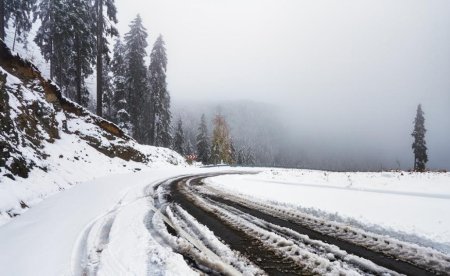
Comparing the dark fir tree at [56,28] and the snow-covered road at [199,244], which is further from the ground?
the dark fir tree at [56,28]

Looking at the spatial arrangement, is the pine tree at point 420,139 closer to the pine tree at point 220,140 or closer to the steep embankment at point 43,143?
the pine tree at point 220,140

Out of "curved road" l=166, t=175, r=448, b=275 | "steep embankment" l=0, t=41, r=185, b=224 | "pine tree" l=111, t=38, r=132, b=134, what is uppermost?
"pine tree" l=111, t=38, r=132, b=134

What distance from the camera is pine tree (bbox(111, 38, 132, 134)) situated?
39531mm

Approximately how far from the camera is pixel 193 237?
5.50m

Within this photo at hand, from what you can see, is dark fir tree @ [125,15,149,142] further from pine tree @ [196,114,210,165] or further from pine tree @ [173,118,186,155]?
pine tree @ [196,114,210,165]

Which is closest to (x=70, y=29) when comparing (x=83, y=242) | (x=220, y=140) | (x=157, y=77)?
(x=157, y=77)

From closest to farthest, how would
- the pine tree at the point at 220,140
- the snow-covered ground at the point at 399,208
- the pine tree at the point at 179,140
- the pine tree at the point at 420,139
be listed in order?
the snow-covered ground at the point at 399,208 < the pine tree at the point at 420,139 < the pine tree at the point at 220,140 < the pine tree at the point at 179,140

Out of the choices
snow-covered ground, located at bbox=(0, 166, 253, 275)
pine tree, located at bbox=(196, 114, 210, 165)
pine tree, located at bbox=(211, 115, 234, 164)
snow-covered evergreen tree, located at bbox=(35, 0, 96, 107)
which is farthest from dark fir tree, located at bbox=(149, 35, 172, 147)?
snow-covered ground, located at bbox=(0, 166, 253, 275)

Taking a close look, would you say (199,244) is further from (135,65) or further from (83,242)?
(135,65)

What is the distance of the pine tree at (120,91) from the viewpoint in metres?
39.5

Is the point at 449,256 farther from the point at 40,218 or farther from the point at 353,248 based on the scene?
the point at 40,218

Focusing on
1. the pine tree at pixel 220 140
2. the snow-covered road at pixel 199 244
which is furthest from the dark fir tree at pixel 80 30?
the pine tree at pixel 220 140

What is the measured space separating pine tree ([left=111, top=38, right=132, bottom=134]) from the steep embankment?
41.7ft

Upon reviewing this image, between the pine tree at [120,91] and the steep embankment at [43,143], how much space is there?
12.7 metres
